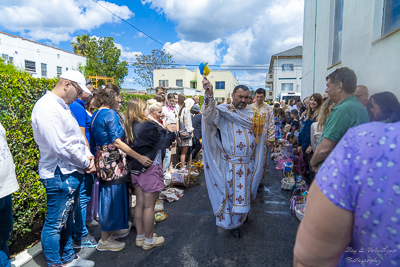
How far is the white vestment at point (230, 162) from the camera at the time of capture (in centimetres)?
349

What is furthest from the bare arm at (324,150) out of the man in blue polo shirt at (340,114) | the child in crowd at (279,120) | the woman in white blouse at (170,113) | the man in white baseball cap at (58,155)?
the child in crowd at (279,120)

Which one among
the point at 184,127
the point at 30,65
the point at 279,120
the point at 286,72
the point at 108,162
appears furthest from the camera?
the point at 286,72

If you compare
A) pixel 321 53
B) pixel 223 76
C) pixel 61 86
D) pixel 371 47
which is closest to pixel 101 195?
pixel 61 86

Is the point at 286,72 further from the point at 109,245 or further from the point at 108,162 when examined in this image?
the point at 109,245

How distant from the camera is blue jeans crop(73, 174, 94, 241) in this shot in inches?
115

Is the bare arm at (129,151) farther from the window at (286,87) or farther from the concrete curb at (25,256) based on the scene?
the window at (286,87)

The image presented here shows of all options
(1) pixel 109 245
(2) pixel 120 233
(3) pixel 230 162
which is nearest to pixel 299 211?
(3) pixel 230 162

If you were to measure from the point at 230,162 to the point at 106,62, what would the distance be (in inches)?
1457

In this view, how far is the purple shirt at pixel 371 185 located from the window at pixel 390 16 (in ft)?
15.7

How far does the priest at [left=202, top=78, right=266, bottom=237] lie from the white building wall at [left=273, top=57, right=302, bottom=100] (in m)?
40.5

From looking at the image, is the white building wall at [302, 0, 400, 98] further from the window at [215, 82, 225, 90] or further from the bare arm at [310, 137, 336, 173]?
the window at [215, 82, 225, 90]

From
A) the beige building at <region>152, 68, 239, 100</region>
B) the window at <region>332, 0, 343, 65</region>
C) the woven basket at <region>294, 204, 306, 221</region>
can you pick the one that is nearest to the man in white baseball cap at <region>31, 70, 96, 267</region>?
the woven basket at <region>294, 204, 306, 221</region>

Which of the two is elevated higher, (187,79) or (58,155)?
(187,79)

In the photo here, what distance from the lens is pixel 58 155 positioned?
94.8 inches
